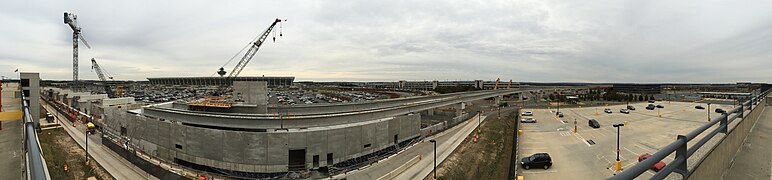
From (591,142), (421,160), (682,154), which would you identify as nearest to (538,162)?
(421,160)

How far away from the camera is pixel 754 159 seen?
5.00 metres

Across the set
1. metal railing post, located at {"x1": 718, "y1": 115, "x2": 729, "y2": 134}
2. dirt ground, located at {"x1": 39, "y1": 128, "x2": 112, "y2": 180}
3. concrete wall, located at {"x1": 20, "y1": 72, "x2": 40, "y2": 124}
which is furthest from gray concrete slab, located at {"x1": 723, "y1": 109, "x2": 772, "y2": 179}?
concrete wall, located at {"x1": 20, "y1": 72, "x2": 40, "y2": 124}

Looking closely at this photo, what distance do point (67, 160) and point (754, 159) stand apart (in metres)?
38.9

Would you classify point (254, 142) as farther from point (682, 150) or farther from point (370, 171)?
point (682, 150)

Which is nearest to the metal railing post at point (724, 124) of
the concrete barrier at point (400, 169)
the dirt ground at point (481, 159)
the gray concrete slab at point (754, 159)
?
the gray concrete slab at point (754, 159)

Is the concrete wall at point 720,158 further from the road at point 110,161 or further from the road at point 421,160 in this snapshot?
the road at point 110,161

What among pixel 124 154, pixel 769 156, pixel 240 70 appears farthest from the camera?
pixel 240 70

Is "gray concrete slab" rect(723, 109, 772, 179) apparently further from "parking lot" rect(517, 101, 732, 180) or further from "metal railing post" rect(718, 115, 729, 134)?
"parking lot" rect(517, 101, 732, 180)

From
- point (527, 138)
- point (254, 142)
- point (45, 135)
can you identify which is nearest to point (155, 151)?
point (254, 142)

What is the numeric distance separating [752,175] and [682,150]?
301 centimetres

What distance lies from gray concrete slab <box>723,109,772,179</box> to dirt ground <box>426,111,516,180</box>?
16.8 metres

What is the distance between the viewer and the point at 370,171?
24.0 meters

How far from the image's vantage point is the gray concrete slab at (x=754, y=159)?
4.30 m

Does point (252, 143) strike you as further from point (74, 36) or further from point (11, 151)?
point (74, 36)
